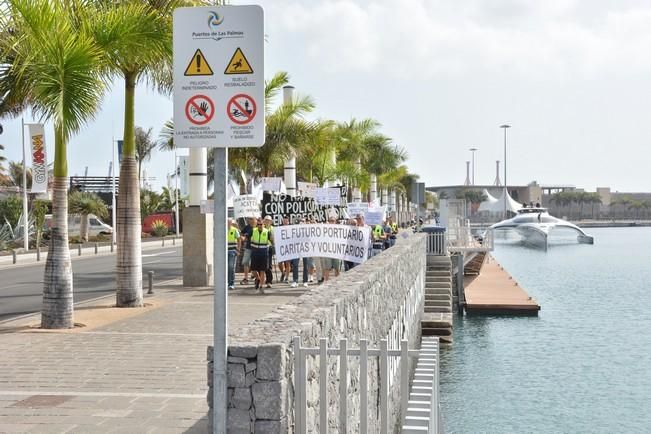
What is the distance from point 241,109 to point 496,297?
3116 centimetres

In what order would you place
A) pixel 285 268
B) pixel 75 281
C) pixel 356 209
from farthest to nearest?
pixel 356 209, pixel 75 281, pixel 285 268

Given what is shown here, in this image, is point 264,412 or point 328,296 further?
point 328,296

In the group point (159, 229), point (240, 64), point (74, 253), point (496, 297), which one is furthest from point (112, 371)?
point (159, 229)

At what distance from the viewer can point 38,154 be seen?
116 ft

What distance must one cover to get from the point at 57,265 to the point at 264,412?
906 cm

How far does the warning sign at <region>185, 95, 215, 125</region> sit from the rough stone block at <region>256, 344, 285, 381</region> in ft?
5.17

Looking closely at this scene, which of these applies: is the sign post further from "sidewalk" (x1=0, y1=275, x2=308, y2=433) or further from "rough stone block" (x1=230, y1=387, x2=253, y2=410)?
"sidewalk" (x1=0, y1=275, x2=308, y2=433)

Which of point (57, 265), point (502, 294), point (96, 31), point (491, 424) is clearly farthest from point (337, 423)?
point (502, 294)

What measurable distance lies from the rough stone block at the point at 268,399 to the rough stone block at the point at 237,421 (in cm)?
7

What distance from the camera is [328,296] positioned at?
320 inches

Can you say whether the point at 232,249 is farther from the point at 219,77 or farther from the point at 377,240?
the point at 219,77

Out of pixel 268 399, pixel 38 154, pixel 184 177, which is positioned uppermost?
pixel 38 154

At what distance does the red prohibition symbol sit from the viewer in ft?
16.0

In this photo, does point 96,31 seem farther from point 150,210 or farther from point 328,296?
point 150,210
